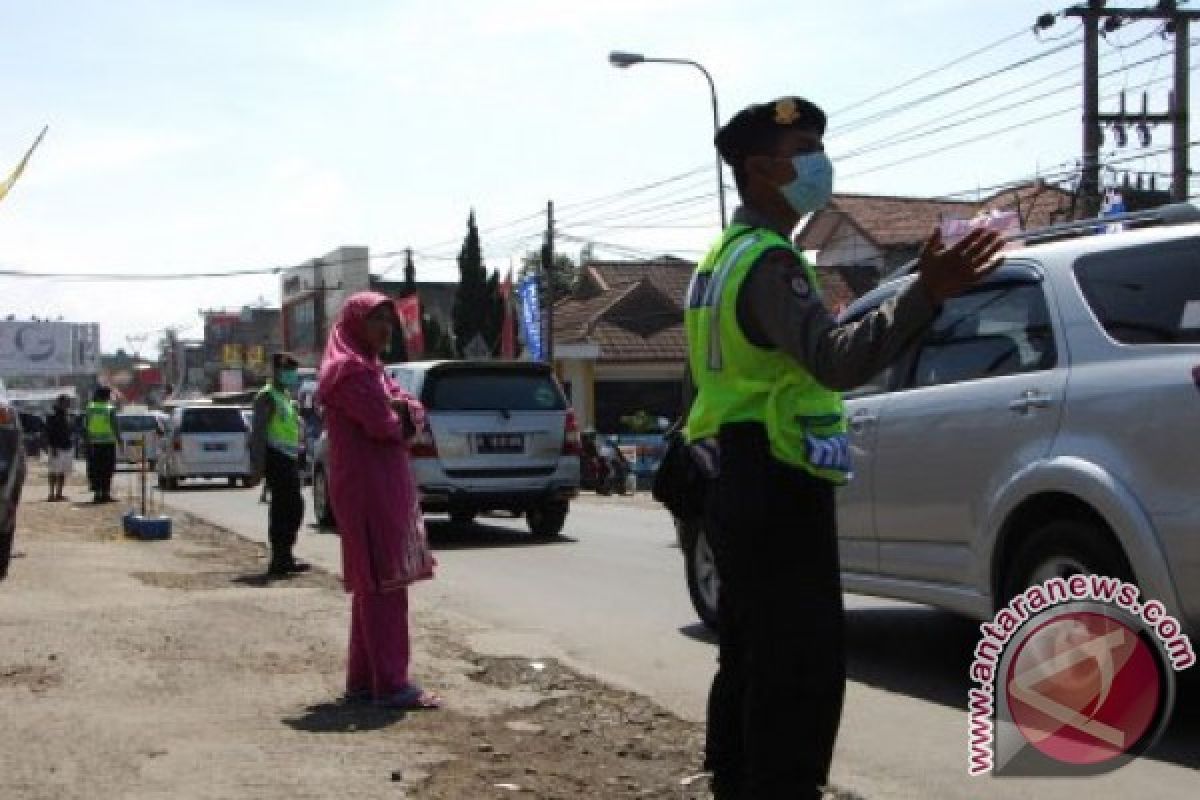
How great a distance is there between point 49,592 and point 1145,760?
24.9 feet

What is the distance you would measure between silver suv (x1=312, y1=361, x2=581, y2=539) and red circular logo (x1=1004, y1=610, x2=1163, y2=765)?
1003cm

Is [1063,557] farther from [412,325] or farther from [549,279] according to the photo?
[412,325]

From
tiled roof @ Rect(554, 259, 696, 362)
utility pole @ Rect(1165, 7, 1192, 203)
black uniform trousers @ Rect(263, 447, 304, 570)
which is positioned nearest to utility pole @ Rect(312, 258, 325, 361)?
tiled roof @ Rect(554, 259, 696, 362)

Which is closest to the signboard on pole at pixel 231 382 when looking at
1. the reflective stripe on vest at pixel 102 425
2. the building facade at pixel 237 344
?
the building facade at pixel 237 344

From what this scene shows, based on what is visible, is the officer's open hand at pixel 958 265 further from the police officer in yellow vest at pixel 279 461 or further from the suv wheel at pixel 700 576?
the police officer in yellow vest at pixel 279 461

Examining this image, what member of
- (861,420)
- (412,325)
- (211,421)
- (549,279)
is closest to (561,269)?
(412,325)

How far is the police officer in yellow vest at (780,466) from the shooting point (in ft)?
10.4

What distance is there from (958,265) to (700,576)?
5.23 meters

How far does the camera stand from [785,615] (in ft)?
10.5

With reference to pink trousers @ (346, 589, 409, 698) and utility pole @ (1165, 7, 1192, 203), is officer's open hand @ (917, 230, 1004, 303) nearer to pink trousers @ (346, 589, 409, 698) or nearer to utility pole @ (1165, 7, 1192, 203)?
pink trousers @ (346, 589, 409, 698)

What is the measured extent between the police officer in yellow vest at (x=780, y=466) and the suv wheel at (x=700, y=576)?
14.6 feet

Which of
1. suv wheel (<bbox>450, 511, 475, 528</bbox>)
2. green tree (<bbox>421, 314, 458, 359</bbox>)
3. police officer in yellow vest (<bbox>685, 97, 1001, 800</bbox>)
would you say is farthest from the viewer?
green tree (<bbox>421, 314, 458, 359</bbox>)

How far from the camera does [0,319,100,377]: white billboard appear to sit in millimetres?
76812

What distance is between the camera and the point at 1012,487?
5.81 metres
